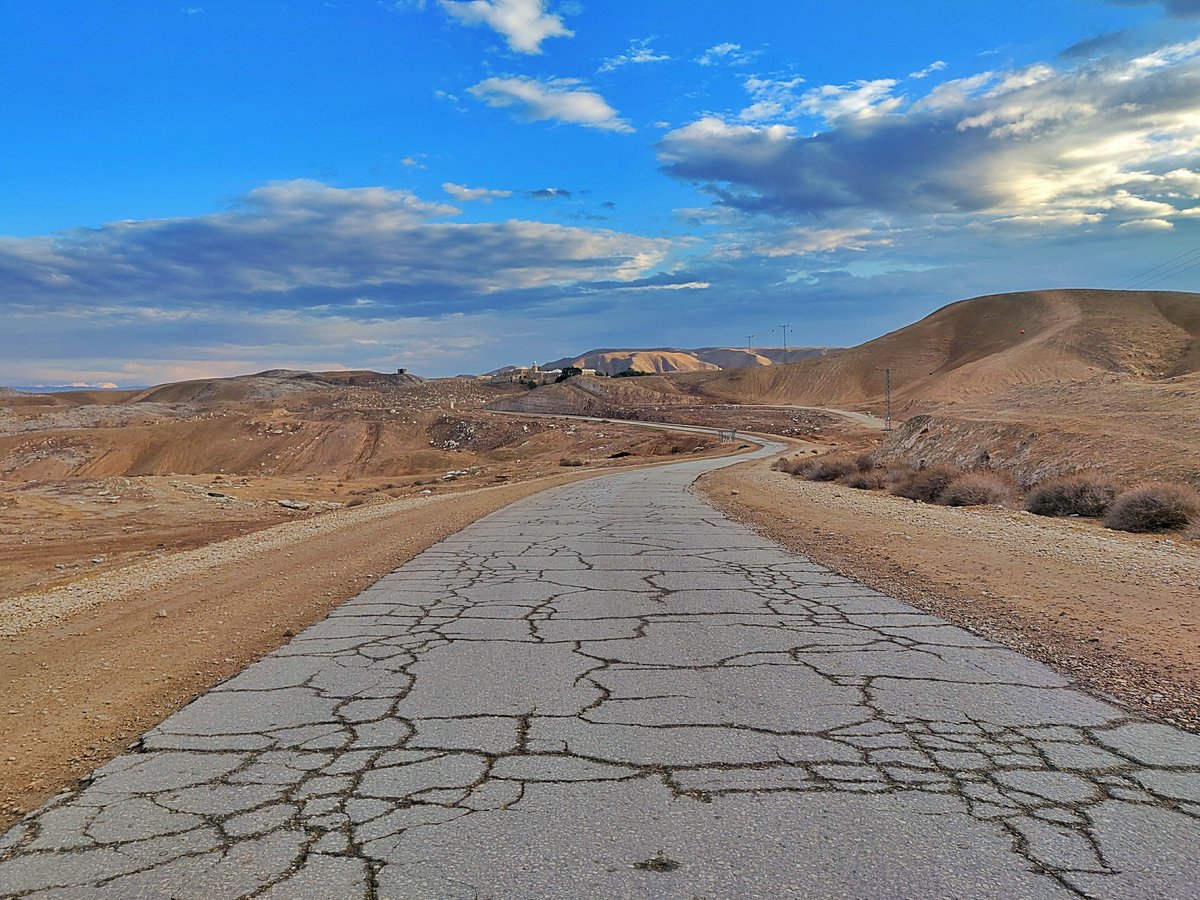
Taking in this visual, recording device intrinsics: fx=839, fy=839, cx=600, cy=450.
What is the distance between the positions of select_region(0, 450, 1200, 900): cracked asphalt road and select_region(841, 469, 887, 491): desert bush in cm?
1959

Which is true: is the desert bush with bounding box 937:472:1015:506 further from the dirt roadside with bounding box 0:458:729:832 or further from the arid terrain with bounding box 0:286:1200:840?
the dirt roadside with bounding box 0:458:729:832

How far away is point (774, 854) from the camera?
3.37 meters

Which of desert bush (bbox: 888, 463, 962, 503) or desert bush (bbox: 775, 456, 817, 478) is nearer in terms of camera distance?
desert bush (bbox: 888, 463, 962, 503)

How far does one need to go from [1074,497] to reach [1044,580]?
354 inches

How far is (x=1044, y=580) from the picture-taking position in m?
9.69

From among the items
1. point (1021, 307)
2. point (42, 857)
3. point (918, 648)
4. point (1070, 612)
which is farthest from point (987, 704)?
point (1021, 307)

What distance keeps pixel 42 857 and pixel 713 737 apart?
3230mm

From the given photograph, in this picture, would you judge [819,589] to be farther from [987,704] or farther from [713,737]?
[713,737]

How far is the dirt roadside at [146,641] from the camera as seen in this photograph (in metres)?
5.11

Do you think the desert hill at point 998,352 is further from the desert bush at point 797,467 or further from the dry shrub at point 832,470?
the dry shrub at point 832,470

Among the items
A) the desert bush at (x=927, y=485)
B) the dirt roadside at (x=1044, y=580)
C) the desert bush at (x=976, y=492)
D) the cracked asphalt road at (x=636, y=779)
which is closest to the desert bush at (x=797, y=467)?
the desert bush at (x=927, y=485)

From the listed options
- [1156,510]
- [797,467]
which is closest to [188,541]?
[1156,510]

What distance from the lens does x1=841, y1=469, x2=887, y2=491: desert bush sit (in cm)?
2623

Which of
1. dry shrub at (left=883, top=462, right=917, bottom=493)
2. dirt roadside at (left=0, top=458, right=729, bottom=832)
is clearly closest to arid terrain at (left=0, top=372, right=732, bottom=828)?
dirt roadside at (left=0, top=458, right=729, bottom=832)
